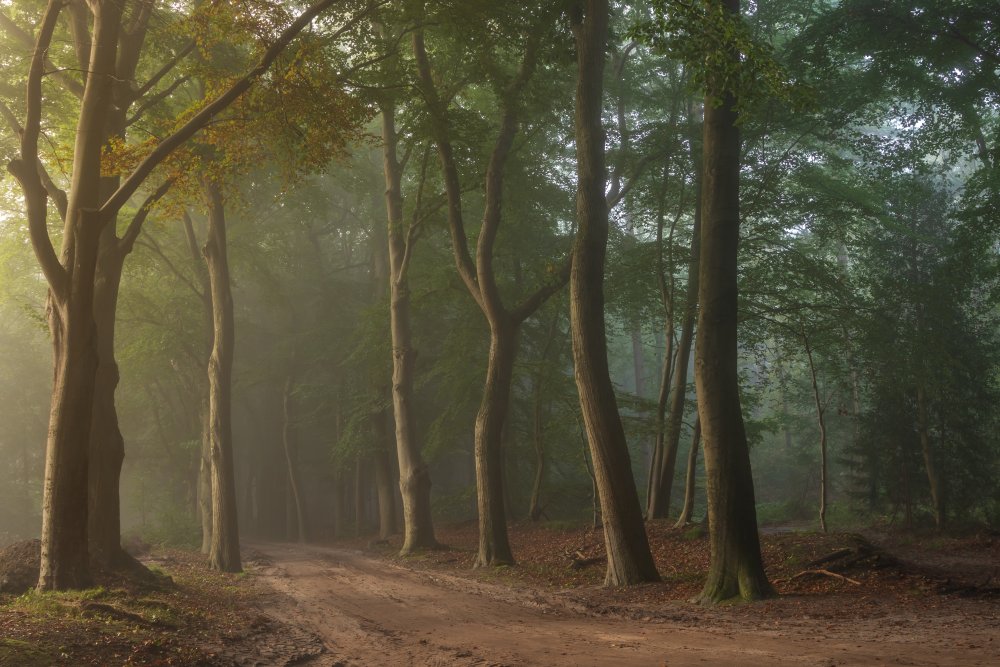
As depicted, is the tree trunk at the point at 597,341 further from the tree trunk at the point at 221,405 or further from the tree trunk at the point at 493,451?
the tree trunk at the point at 221,405

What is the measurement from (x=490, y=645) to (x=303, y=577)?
900cm

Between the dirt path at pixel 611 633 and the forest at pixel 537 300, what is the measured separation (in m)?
0.07

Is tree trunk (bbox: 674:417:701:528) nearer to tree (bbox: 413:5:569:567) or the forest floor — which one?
the forest floor

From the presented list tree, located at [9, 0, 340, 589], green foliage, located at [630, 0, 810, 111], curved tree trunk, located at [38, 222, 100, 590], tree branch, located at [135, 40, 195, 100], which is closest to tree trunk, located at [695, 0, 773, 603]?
green foliage, located at [630, 0, 810, 111]

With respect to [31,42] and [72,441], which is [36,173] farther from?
[31,42]

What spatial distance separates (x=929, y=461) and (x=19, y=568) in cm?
1777

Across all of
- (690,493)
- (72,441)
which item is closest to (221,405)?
(72,441)

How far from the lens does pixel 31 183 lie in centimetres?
1025

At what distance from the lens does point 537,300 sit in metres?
14.5

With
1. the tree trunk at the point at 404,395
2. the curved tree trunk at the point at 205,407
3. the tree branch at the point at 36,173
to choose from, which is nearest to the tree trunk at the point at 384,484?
the curved tree trunk at the point at 205,407

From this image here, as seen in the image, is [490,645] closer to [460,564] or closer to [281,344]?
[460,564]

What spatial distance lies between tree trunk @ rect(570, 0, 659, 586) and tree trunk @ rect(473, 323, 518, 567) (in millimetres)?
3513

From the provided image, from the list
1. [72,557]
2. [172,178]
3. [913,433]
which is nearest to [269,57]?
[172,178]

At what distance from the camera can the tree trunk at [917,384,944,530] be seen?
17031 mm
